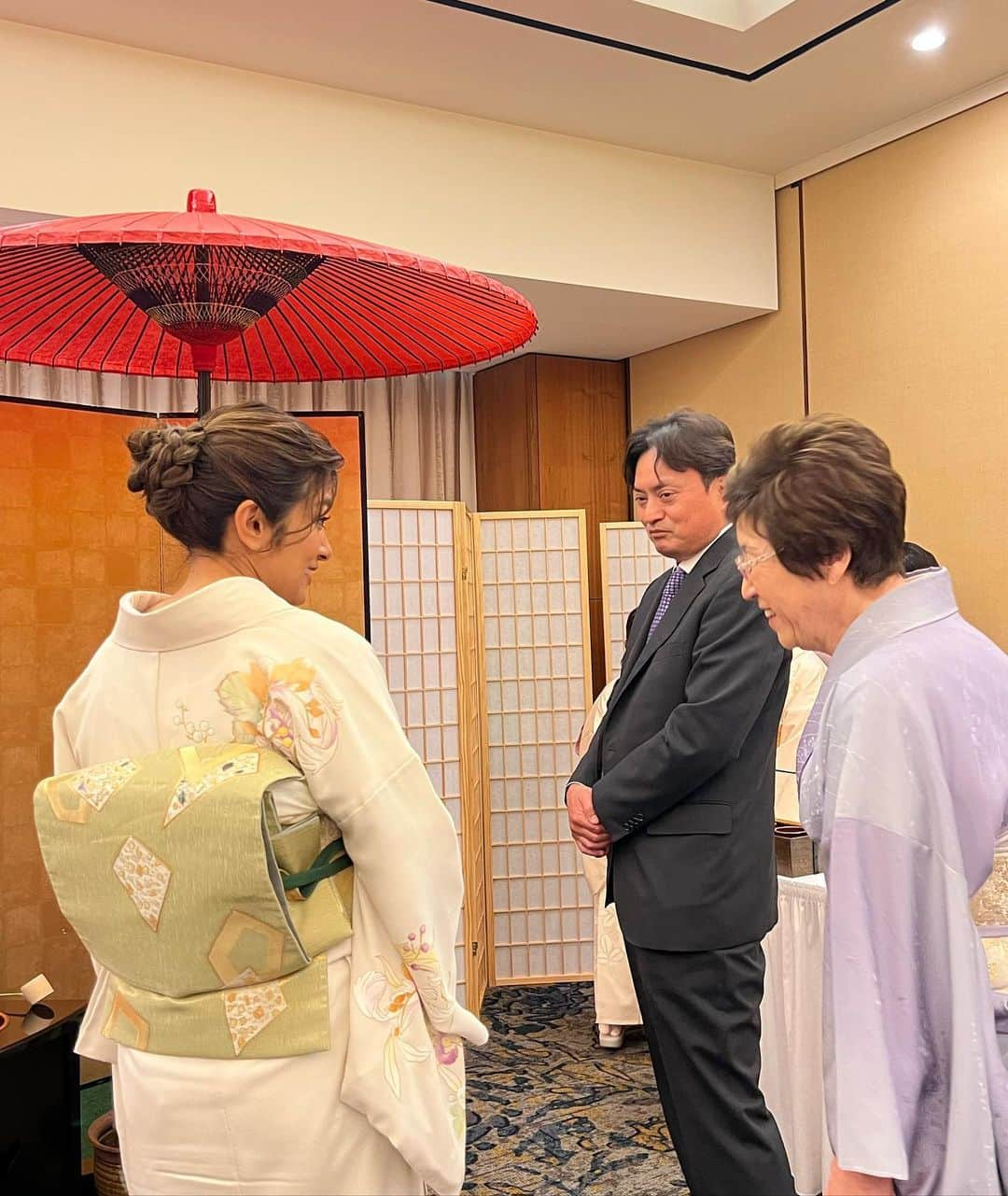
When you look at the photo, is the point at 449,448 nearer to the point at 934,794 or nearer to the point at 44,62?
the point at 44,62

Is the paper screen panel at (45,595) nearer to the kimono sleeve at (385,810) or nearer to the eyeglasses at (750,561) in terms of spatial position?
the kimono sleeve at (385,810)

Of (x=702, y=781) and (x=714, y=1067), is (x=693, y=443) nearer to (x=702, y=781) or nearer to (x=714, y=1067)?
(x=702, y=781)

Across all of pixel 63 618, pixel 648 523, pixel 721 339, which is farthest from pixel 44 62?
pixel 721 339

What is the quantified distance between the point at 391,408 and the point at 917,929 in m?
4.10

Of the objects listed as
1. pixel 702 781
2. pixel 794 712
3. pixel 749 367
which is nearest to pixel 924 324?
pixel 749 367

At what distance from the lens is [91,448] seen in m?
2.70

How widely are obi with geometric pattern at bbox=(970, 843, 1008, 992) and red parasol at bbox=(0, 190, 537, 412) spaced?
1.13m

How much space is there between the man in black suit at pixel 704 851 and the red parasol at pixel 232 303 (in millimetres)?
655

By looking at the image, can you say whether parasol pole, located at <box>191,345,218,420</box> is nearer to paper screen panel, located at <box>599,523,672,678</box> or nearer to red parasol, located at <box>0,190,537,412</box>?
red parasol, located at <box>0,190,537,412</box>

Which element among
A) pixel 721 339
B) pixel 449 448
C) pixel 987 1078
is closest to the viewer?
pixel 987 1078

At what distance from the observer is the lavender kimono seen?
1.16 meters

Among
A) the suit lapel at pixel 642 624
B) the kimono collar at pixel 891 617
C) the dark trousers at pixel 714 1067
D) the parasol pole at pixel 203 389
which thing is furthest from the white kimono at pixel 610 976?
the kimono collar at pixel 891 617

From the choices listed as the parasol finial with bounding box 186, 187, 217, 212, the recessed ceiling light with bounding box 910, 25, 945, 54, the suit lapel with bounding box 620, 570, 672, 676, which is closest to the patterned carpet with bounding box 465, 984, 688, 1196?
the suit lapel with bounding box 620, 570, 672, 676

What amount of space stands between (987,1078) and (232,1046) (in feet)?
2.72
